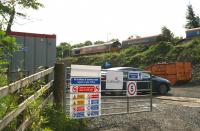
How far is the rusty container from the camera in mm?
32875

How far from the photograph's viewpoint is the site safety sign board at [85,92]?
31.1 ft

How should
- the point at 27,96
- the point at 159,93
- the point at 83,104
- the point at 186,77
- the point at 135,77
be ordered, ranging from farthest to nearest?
the point at 186,77
the point at 159,93
the point at 135,77
the point at 83,104
the point at 27,96

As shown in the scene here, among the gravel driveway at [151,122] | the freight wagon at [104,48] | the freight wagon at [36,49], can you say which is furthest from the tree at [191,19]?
the gravel driveway at [151,122]

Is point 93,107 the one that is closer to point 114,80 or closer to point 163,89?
point 114,80

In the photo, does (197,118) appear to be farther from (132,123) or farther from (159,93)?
(159,93)

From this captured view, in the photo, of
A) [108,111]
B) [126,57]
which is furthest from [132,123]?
[126,57]

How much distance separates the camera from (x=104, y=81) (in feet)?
36.2

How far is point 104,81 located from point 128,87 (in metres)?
0.74

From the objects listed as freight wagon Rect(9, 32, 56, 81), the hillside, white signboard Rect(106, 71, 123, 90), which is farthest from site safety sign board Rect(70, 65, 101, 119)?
the hillside

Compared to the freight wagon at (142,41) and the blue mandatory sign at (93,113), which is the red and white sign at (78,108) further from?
the freight wagon at (142,41)

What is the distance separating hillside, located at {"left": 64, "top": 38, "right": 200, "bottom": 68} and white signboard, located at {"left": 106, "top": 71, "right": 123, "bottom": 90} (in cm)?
3098

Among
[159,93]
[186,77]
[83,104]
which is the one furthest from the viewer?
[186,77]

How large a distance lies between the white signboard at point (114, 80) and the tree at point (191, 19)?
64.8 m

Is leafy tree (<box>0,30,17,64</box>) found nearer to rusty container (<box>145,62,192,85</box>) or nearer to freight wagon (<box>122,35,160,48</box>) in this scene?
rusty container (<box>145,62,192,85</box>)
